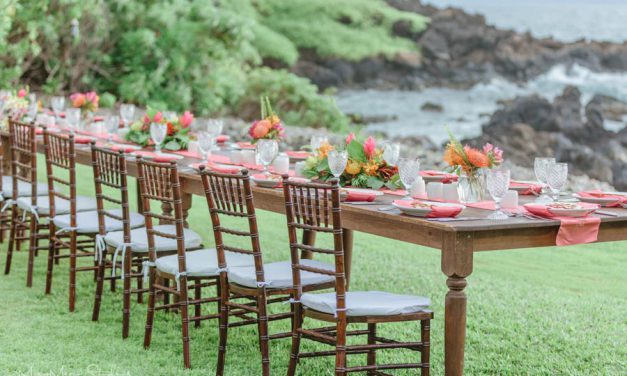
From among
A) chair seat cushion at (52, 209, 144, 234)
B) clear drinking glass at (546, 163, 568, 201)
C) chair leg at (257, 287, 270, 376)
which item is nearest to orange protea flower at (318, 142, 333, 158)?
chair leg at (257, 287, 270, 376)

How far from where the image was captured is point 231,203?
4266 mm

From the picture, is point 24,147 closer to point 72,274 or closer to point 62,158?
point 62,158

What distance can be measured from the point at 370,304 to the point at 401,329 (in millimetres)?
1538

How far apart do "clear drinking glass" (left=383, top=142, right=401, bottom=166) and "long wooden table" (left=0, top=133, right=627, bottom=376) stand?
1.91 feet

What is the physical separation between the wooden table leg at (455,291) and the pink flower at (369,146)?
41.4 inches

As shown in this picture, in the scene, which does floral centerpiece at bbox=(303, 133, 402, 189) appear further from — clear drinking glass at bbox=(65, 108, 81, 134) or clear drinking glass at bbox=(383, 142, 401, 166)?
clear drinking glass at bbox=(65, 108, 81, 134)

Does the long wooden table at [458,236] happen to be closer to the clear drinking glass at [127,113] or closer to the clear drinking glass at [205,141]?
the clear drinking glass at [205,141]

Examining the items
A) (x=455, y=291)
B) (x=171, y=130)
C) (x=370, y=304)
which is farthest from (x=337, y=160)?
(x=171, y=130)

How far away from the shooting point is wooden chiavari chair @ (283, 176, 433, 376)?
12.4 ft

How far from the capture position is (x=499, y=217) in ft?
12.8

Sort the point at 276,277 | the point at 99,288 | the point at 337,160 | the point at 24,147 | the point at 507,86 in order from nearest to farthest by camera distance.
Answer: the point at 276,277, the point at 337,160, the point at 99,288, the point at 24,147, the point at 507,86

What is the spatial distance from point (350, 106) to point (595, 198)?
25649 millimetres

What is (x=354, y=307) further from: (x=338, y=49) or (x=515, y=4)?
(x=515, y=4)

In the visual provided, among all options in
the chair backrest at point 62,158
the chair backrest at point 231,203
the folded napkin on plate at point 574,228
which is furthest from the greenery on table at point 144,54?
the folded napkin on plate at point 574,228
